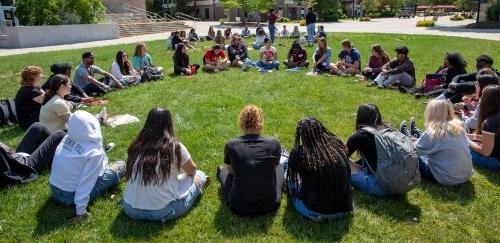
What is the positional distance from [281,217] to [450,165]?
2.30 meters

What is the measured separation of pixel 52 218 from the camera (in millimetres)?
4957

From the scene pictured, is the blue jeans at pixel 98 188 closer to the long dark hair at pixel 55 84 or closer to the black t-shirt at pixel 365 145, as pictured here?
the long dark hair at pixel 55 84

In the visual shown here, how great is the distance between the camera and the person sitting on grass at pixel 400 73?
35.4 ft

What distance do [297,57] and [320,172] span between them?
33.1 feet

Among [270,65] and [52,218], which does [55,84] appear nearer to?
[52,218]

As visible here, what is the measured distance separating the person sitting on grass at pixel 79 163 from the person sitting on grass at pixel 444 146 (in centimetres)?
406

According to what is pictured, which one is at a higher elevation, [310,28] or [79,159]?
[310,28]

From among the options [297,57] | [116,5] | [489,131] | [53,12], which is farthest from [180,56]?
[116,5]

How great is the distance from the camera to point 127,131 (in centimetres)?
805

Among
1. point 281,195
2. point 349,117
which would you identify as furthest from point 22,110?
point 349,117

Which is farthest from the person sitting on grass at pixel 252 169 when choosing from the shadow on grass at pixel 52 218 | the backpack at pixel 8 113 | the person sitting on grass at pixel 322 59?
the person sitting on grass at pixel 322 59

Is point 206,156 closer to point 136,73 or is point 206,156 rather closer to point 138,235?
point 138,235

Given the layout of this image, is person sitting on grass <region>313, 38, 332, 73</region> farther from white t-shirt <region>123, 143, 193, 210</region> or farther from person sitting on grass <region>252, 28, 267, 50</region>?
white t-shirt <region>123, 143, 193, 210</region>

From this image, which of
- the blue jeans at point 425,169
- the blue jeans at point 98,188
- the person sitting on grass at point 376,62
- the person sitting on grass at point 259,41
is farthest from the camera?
the person sitting on grass at point 259,41
